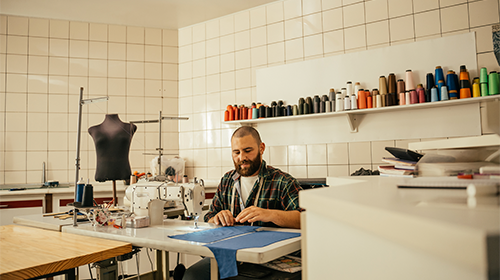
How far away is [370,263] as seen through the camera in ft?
1.61

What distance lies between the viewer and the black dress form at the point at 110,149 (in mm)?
3029

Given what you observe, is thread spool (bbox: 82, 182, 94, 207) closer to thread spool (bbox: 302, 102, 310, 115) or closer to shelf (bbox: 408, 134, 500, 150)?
shelf (bbox: 408, 134, 500, 150)

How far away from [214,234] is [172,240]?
19 centimetres

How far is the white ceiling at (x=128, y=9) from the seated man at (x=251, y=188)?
234cm

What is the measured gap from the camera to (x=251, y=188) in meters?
2.07

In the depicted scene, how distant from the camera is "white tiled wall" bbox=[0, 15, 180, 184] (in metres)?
3.88

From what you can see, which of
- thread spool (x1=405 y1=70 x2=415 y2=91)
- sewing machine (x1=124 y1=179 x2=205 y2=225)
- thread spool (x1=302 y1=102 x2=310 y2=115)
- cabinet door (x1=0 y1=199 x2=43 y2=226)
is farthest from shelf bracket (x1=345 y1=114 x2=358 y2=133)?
cabinet door (x1=0 y1=199 x2=43 y2=226)

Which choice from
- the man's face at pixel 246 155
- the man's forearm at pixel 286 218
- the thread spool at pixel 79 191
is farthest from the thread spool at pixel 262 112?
the thread spool at pixel 79 191

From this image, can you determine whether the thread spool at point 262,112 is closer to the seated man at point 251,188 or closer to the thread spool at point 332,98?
the thread spool at point 332,98

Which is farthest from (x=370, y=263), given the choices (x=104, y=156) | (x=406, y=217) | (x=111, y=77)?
(x=111, y=77)

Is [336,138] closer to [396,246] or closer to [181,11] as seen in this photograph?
[181,11]

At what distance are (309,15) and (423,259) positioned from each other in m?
3.54

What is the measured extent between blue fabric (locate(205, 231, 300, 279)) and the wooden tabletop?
45cm

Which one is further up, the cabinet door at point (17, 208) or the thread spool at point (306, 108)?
the thread spool at point (306, 108)
